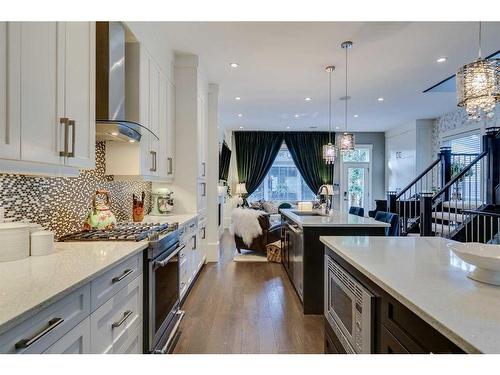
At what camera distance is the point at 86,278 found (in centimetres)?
116

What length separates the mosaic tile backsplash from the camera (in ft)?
5.04

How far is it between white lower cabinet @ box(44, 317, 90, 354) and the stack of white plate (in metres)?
0.50

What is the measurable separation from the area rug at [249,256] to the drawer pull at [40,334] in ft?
13.1

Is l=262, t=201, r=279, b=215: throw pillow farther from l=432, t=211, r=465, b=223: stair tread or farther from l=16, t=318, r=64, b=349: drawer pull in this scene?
l=16, t=318, r=64, b=349: drawer pull

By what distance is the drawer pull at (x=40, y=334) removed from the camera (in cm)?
85

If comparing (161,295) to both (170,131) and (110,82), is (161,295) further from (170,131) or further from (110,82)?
(170,131)

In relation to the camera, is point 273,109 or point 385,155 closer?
point 273,109

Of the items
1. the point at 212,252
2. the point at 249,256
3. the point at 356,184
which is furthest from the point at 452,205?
the point at 212,252

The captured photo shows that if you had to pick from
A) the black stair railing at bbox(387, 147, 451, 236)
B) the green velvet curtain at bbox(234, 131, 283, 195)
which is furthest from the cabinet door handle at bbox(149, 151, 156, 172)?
the green velvet curtain at bbox(234, 131, 283, 195)

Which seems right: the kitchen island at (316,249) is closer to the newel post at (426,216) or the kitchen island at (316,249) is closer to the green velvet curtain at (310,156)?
the newel post at (426,216)

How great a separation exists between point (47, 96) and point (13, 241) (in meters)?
0.71

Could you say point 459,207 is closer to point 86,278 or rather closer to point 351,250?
point 351,250
